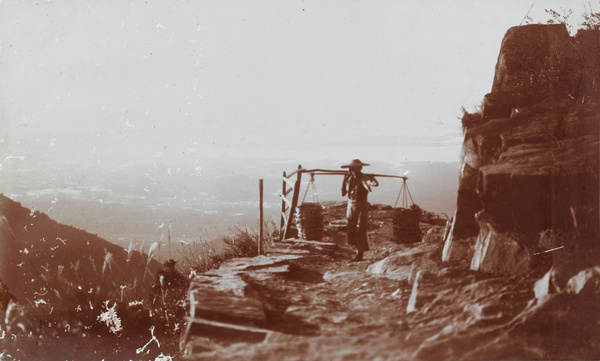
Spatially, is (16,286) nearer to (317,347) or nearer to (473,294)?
(317,347)

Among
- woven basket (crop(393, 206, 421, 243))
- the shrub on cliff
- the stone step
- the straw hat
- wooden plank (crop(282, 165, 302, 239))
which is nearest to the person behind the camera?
the stone step

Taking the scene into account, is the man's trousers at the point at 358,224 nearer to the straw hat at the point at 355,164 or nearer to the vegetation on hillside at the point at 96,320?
the straw hat at the point at 355,164

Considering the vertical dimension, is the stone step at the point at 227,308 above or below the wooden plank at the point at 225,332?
above

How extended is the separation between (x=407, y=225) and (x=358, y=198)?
2649 millimetres

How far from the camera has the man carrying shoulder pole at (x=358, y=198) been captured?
9.27 metres

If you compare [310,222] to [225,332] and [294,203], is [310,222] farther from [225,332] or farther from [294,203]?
[225,332]

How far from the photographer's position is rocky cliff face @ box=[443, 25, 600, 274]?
14.9 feet

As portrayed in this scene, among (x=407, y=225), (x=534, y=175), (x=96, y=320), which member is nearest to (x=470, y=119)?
(x=534, y=175)

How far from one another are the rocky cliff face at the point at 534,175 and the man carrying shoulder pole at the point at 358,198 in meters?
3.15

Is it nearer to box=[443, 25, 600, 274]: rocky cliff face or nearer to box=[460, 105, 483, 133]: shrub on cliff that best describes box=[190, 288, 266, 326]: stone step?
box=[443, 25, 600, 274]: rocky cliff face

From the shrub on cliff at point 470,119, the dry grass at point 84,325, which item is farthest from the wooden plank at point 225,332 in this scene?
the shrub on cliff at point 470,119

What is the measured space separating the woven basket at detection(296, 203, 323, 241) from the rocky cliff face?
5668mm

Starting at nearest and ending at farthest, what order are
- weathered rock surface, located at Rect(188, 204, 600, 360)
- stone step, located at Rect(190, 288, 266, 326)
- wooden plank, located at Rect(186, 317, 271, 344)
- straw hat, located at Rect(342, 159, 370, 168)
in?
weathered rock surface, located at Rect(188, 204, 600, 360)
wooden plank, located at Rect(186, 317, 271, 344)
stone step, located at Rect(190, 288, 266, 326)
straw hat, located at Rect(342, 159, 370, 168)

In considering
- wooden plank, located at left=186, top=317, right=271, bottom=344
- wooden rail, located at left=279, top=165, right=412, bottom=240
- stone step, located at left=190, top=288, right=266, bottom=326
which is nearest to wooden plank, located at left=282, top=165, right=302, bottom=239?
wooden rail, located at left=279, top=165, right=412, bottom=240
